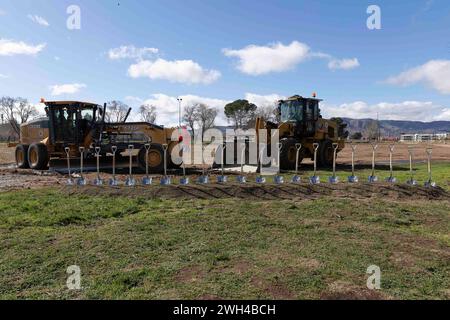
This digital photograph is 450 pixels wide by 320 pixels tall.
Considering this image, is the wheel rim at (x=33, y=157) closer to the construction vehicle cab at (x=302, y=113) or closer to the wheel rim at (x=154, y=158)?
the wheel rim at (x=154, y=158)

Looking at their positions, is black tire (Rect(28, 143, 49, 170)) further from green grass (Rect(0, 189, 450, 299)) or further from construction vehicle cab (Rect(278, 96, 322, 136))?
construction vehicle cab (Rect(278, 96, 322, 136))

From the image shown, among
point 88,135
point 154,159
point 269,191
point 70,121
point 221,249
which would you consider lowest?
point 221,249

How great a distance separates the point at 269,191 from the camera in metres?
9.73

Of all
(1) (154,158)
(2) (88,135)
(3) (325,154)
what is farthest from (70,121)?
(3) (325,154)

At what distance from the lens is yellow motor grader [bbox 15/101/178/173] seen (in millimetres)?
15523

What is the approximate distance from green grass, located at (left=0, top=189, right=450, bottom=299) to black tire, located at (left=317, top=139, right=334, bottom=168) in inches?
386

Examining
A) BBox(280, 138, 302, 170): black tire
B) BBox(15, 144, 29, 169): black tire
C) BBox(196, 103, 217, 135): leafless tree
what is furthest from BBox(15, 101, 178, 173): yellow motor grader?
BBox(196, 103, 217, 135): leafless tree

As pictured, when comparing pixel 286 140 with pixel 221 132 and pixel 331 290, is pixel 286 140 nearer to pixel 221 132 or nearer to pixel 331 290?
pixel 221 132

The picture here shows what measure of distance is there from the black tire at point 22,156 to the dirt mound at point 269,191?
804 centimetres

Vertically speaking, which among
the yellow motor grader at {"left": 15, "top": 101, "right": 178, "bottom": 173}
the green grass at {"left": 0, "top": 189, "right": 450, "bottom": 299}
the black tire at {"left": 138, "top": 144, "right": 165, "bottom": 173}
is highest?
the yellow motor grader at {"left": 15, "top": 101, "right": 178, "bottom": 173}

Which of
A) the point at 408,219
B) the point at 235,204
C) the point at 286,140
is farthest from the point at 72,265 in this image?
the point at 286,140

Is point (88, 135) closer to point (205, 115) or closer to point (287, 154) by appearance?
point (287, 154)

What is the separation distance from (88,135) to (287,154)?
8.36 metres

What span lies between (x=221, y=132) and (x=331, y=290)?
13351 millimetres
